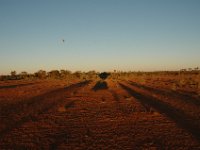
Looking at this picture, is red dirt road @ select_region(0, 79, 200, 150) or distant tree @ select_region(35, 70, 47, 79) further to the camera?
distant tree @ select_region(35, 70, 47, 79)

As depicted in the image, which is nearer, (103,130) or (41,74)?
(103,130)

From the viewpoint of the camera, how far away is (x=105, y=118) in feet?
50.4

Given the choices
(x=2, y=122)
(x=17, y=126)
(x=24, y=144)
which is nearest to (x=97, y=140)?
(x=24, y=144)

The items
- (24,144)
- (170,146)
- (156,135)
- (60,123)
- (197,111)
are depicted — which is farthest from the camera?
(197,111)

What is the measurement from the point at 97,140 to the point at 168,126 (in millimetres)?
3909

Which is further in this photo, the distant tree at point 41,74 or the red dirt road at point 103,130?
the distant tree at point 41,74

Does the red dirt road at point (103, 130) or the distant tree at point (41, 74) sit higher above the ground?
the distant tree at point (41, 74)

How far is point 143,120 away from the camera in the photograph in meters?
14.6

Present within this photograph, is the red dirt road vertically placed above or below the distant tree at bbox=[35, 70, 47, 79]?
below

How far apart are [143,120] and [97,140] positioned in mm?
4671

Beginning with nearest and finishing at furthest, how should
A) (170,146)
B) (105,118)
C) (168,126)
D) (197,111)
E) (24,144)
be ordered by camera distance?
1. (170,146)
2. (24,144)
3. (168,126)
4. (105,118)
5. (197,111)

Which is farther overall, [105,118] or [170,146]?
[105,118]

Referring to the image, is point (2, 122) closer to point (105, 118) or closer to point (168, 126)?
point (105, 118)

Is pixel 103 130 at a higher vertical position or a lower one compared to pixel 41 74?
lower
